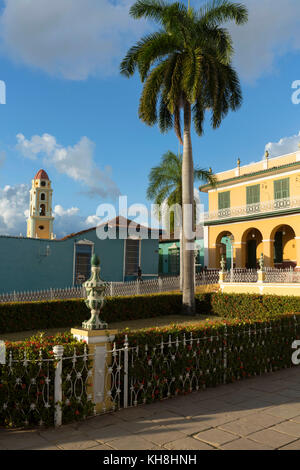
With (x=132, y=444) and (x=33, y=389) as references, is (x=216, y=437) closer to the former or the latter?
(x=132, y=444)

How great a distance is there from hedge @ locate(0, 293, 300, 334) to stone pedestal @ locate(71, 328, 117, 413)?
7.68 m

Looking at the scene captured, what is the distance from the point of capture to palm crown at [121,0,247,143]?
1688 centimetres

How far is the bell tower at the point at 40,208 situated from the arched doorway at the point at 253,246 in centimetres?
2202

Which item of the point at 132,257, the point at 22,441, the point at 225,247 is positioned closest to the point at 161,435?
the point at 22,441

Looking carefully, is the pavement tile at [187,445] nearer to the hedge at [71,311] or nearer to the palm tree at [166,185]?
the hedge at [71,311]

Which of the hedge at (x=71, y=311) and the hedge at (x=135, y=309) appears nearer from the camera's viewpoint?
the hedge at (x=71, y=311)

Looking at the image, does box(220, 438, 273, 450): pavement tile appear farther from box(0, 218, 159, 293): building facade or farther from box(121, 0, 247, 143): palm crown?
box(0, 218, 159, 293): building facade

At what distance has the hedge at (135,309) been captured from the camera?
1400cm

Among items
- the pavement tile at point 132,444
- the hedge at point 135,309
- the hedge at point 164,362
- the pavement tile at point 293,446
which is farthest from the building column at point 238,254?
the pavement tile at point 132,444

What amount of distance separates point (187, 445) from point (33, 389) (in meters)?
2.08

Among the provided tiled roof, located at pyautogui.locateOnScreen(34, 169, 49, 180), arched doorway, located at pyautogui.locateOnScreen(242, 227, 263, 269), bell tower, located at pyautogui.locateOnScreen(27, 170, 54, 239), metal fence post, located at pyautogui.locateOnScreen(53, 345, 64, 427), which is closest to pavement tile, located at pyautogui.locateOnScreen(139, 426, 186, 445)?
metal fence post, located at pyautogui.locateOnScreen(53, 345, 64, 427)

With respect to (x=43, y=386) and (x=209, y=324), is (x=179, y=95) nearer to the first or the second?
(x=209, y=324)
